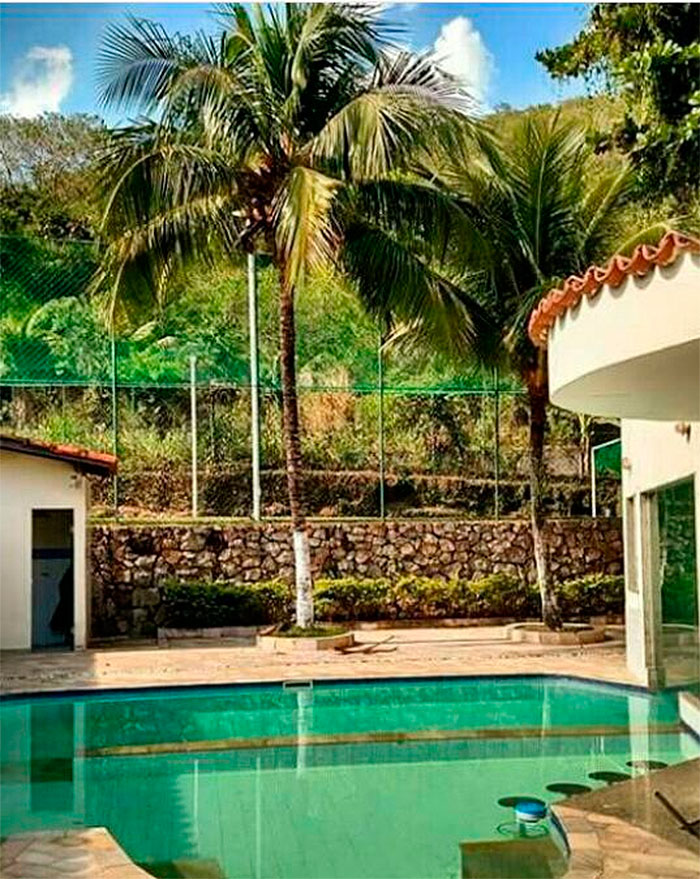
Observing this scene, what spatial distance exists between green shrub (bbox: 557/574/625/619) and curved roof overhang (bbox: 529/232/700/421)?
11769mm

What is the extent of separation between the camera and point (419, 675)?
11883mm

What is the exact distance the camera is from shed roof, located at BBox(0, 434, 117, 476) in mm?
14227

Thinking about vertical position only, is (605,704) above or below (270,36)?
below

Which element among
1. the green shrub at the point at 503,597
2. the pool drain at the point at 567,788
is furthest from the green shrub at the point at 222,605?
the pool drain at the point at 567,788

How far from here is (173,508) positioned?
19.1 m

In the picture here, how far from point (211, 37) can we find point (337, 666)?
27.1 feet

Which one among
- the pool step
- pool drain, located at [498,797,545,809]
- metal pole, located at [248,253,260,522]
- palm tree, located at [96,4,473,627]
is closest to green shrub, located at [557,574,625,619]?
palm tree, located at [96,4,473,627]

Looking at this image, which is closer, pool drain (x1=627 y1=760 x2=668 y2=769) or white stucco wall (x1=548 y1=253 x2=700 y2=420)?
white stucco wall (x1=548 y1=253 x2=700 y2=420)

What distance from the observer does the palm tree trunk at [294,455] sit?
14117 millimetres

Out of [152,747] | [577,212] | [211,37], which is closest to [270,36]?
[211,37]

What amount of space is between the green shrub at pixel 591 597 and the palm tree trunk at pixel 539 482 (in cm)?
181

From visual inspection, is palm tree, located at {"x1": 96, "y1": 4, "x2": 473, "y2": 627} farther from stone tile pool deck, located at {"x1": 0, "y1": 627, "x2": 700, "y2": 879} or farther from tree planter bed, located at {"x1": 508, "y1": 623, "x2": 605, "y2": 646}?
tree planter bed, located at {"x1": 508, "y1": 623, "x2": 605, "y2": 646}

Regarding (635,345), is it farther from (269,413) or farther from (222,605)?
(269,413)

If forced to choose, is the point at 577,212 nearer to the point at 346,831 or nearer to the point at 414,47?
the point at 414,47
